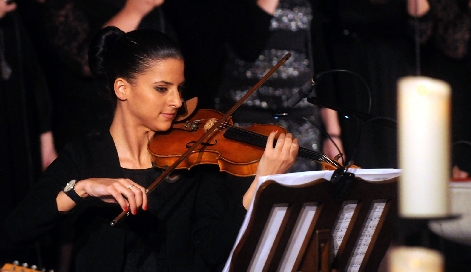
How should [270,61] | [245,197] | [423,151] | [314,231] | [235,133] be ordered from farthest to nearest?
[270,61], [235,133], [245,197], [314,231], [423,151]

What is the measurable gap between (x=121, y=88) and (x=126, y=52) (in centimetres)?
12

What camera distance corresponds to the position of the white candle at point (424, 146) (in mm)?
604

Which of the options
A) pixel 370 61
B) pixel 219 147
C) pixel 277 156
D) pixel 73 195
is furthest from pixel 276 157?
pixel 370 61

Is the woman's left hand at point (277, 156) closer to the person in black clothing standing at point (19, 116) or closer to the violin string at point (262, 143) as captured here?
the violin string at point (262, 143)

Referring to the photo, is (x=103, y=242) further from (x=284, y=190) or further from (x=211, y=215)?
(x=284, y=190)

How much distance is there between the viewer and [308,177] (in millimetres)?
1470

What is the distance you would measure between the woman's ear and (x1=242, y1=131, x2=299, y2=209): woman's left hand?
20.6 inches

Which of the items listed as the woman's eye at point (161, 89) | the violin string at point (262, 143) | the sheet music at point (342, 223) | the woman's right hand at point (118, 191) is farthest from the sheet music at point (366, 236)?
the woman's eye at point (161, 89)

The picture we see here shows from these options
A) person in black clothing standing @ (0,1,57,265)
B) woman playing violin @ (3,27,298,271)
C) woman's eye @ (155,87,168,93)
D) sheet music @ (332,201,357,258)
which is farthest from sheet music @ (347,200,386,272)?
person in black clothing standing @ (0,1,57,265)

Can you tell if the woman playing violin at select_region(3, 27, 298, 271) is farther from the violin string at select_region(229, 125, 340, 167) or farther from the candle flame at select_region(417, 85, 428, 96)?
the candle flame at select_region(417, 85, 428, 96)

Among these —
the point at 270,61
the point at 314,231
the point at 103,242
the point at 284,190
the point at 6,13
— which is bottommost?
the point at 103,242

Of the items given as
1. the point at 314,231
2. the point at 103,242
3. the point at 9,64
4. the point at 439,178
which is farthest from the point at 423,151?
the point at 9,64

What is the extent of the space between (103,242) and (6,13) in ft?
2.99

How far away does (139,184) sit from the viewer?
77.6 inches
